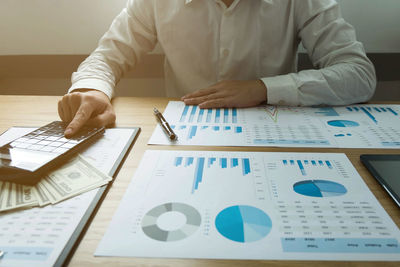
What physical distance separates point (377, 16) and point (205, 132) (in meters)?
1.02

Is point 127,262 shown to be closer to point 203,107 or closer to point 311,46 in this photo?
point 203,107

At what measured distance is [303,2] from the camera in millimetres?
963

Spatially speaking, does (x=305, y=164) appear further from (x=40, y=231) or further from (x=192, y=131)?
(x=40, y=231)

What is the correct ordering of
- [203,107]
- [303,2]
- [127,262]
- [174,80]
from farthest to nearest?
[174,80] < [303,2] < [203,107] < [127,262]

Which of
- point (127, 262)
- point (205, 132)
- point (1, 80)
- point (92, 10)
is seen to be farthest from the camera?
point (1, 80)

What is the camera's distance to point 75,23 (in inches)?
53.3

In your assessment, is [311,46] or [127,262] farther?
[311,46]

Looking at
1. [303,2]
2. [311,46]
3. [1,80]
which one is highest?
[303,2]

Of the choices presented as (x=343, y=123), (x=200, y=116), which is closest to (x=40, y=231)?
(x=200, y=116)

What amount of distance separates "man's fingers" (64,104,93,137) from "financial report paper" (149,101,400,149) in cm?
15

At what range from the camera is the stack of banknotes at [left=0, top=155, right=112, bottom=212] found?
446 millimetres

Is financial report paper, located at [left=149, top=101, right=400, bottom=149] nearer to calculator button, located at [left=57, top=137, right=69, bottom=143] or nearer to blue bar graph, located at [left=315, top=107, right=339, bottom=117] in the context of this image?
blue bar graph, located at [left=315, top=107, right=339, bottom=117]

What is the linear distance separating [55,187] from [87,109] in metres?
0.26

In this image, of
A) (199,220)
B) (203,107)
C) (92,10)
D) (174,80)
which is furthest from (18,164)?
(92,10)
